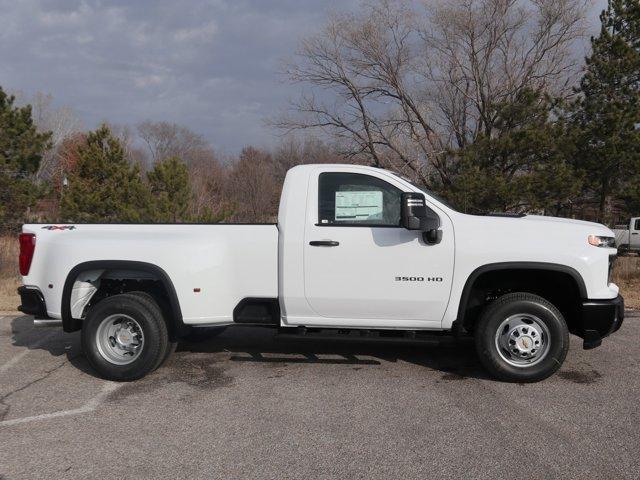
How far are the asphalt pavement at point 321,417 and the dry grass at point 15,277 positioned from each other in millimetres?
3793

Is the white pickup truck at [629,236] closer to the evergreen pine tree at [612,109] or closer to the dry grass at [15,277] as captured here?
the evergreen pine tree at [612,109]

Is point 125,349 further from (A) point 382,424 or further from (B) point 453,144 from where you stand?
(B) point 453,144

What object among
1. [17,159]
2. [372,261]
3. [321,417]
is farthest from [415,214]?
[17,159]

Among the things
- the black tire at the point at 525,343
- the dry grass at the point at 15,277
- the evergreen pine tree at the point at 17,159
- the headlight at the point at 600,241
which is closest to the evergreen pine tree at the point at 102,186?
the evergreen pine tree at the point at 17,159

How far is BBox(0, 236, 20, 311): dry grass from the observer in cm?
1004

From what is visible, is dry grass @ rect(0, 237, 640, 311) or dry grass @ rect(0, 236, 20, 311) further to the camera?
dry grass @ rect(0, 236, 20, 311)

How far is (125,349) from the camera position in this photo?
5.58 m

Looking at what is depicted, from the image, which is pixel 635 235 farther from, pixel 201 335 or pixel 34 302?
pixel 34 302

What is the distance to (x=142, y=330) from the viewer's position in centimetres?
543

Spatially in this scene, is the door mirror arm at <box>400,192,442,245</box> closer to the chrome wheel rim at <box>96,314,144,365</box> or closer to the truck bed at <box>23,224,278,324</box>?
the truck bed at <box>23,224,278,324</box>

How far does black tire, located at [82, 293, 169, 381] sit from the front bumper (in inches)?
151

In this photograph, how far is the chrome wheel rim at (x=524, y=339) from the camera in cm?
521

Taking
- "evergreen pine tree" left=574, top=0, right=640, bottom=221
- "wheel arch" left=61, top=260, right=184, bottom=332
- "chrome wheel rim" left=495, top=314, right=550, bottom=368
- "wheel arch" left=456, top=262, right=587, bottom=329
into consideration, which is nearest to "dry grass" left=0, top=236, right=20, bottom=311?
"wheel arch" left=61, top=260, right=184, bottom=332

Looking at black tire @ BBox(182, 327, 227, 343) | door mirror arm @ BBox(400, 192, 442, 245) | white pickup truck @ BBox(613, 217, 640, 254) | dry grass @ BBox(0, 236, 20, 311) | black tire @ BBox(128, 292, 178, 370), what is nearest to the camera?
door mirror arm @ BBox(400, 192, 442, 245)
